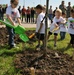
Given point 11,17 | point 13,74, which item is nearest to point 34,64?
point 13,74

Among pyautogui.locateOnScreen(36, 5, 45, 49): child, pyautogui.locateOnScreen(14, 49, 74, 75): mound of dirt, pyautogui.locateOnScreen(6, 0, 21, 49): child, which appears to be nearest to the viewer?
pyautogui.locateOnScreen(14, 49, 74, 75): mound of dirt

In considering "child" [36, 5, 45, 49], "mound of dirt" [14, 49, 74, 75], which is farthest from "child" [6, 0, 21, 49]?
"mound of dirt" [14, 49, 74, 75]

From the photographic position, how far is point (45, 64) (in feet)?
20.5

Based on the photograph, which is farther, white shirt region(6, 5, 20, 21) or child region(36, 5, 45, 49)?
white shirt region(6, 5, 20, 21)

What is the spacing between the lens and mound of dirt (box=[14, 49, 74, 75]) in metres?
5.66

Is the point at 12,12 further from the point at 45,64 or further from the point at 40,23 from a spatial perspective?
the point at 45,64

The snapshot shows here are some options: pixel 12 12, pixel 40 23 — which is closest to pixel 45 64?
pixel 40 23

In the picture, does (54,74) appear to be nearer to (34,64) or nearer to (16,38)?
(34,64)

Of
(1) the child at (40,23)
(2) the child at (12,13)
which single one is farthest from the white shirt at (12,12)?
(1) the child at (40,23)

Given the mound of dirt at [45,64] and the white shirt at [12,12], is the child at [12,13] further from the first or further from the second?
the mound of dirt at [45,64]

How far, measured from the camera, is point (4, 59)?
702 centimetres

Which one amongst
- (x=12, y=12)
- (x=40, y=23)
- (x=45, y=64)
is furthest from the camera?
(x=12, y=12)

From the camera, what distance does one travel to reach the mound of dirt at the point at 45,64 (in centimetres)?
566

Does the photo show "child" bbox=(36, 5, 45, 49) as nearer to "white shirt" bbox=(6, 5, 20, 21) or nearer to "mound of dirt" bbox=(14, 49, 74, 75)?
"white shirt" bbox=(6, 5, 20, 21)
